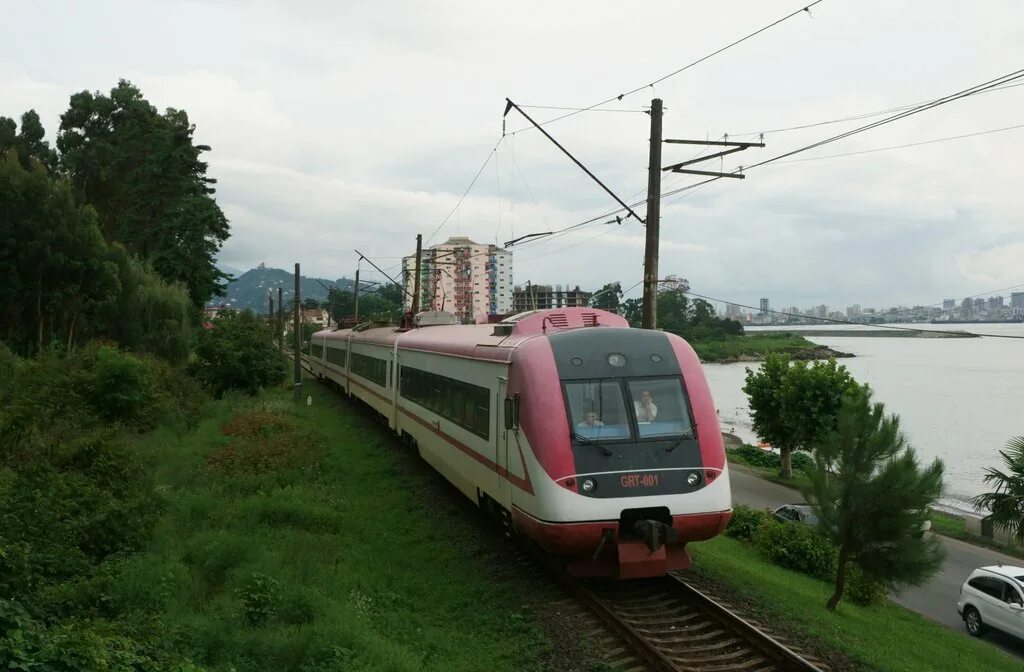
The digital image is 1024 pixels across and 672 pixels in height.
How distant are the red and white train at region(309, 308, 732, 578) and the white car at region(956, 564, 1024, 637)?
10.2m

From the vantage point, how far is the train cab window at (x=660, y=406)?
30.9 feet

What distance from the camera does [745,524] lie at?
1986 centimetres

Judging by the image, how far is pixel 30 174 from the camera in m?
25.8

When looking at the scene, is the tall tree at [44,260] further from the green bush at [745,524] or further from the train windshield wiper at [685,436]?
the train windshield wiper at [685,436]

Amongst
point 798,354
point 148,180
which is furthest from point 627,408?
point 798,354

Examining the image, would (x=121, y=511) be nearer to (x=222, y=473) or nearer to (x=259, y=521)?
(x=259, y=521)

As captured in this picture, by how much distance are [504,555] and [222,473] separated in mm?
8645

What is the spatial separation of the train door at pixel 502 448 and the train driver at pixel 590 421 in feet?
3.87

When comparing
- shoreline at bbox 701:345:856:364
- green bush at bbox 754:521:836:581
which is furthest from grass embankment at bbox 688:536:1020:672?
shoreline at bbox 701:345:856:364

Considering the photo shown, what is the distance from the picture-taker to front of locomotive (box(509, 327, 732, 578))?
8867 millimetres

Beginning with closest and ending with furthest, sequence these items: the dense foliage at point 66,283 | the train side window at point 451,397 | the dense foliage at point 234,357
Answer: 1. the train side window at point 451,397
2. the dense foliage at point 66,283
3. the dense foliage at point 234,357

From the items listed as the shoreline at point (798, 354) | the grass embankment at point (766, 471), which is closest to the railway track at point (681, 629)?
Answer: the grass embankment at point (766, 471)

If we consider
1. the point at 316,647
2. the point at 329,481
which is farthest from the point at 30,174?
the point at 316,647

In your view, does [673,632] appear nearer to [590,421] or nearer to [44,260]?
[590,421]
